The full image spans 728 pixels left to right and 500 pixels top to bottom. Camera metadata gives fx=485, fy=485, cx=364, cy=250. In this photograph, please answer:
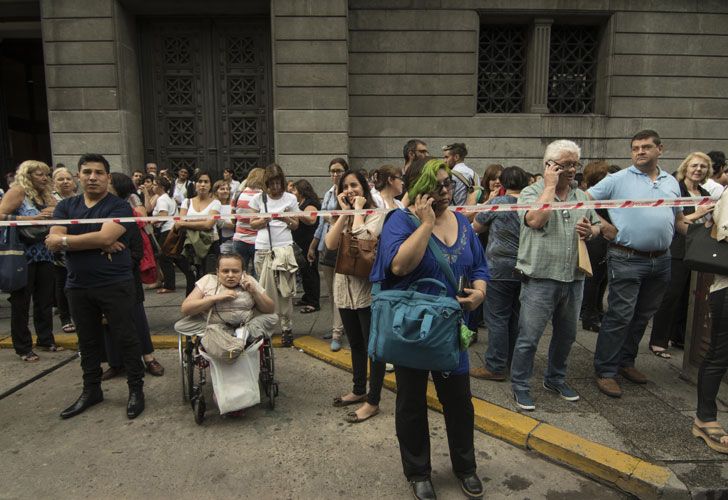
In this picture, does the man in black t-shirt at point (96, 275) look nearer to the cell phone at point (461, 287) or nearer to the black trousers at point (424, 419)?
the black trousers at point (424, 419)

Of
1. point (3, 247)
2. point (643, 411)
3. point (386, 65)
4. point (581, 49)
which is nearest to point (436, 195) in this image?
point (643, 411)

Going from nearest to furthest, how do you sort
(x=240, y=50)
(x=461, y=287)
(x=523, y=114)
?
(x=461, y=287)
(x=523, y=114)
(x=240, y=50)

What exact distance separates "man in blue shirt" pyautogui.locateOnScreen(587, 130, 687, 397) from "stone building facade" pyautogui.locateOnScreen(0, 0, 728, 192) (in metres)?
7.11

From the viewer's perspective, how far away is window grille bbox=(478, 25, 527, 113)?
11.5 metres

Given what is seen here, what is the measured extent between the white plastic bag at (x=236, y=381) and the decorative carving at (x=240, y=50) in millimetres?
9314

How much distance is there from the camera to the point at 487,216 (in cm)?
443

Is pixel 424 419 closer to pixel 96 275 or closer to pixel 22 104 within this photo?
pixel 96 275

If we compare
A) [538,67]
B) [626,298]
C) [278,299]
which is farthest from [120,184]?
[538,67]

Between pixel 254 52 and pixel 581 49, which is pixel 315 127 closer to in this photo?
pixel 254 52

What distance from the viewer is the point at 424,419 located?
114 inches

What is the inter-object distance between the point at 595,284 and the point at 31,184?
6.71 m

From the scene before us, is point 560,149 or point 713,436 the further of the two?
point 560,149

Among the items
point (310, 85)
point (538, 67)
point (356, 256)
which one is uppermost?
point (538, 67)

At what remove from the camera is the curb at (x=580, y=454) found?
3.01m
